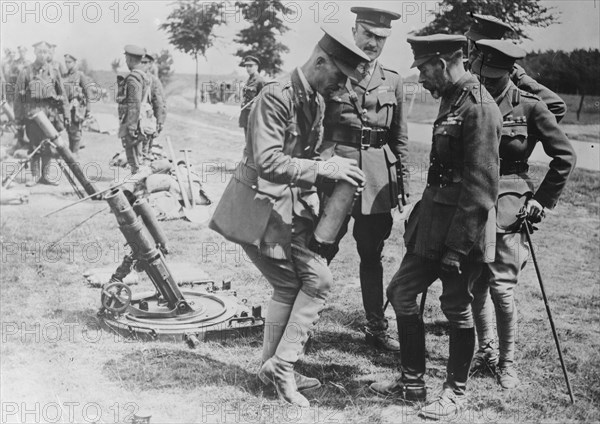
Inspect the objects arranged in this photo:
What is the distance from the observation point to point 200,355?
4.79 m

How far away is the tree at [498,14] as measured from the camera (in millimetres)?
6715

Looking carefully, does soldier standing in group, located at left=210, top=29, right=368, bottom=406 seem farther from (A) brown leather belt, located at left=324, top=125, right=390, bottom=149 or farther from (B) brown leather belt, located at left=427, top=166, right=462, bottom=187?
(A) brown leather belt, located at left=324, top=125, right=390, bottom=149

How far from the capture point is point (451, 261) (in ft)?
12.5

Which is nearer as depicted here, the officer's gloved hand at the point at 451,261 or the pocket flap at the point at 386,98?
the officer's gloved hand at the point at 451,261

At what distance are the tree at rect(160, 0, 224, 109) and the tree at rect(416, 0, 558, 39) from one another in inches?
120

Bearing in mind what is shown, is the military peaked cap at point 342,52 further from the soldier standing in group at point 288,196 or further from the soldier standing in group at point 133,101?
the soldier standing in group at point 133,101

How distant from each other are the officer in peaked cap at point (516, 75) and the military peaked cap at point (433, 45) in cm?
98

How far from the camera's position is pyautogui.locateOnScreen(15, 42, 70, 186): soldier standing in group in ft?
36.4

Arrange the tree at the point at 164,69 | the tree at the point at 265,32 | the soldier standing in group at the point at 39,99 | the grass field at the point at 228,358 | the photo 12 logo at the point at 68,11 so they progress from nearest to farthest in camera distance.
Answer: the grass field at the point at 228,358 → the photo 12 logo at the point at 68,11 → the tree at the point at 265,32 → the soldier standing in group at the point at 39,99 → the tree at the point at 164,69

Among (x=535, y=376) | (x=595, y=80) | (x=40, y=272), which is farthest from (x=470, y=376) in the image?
(x=595, y=80)

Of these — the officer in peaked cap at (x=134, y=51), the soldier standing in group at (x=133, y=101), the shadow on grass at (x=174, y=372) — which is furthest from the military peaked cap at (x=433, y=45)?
the officer in peaked cap at (x=134, y=51)

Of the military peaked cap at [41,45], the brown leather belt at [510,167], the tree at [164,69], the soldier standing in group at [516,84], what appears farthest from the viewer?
the tree at [164,69]

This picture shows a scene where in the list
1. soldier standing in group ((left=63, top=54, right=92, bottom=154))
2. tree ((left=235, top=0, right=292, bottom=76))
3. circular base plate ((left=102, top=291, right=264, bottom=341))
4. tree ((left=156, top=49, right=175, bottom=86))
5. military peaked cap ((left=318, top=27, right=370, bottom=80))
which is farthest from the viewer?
tree ((left=156, top=49, right=175, bottom=86))

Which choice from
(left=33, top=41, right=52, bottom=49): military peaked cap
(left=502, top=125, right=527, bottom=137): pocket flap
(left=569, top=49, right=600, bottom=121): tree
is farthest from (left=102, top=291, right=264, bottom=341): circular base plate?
(left=33, top=41, right=52, bottom=49): military peaked cap
